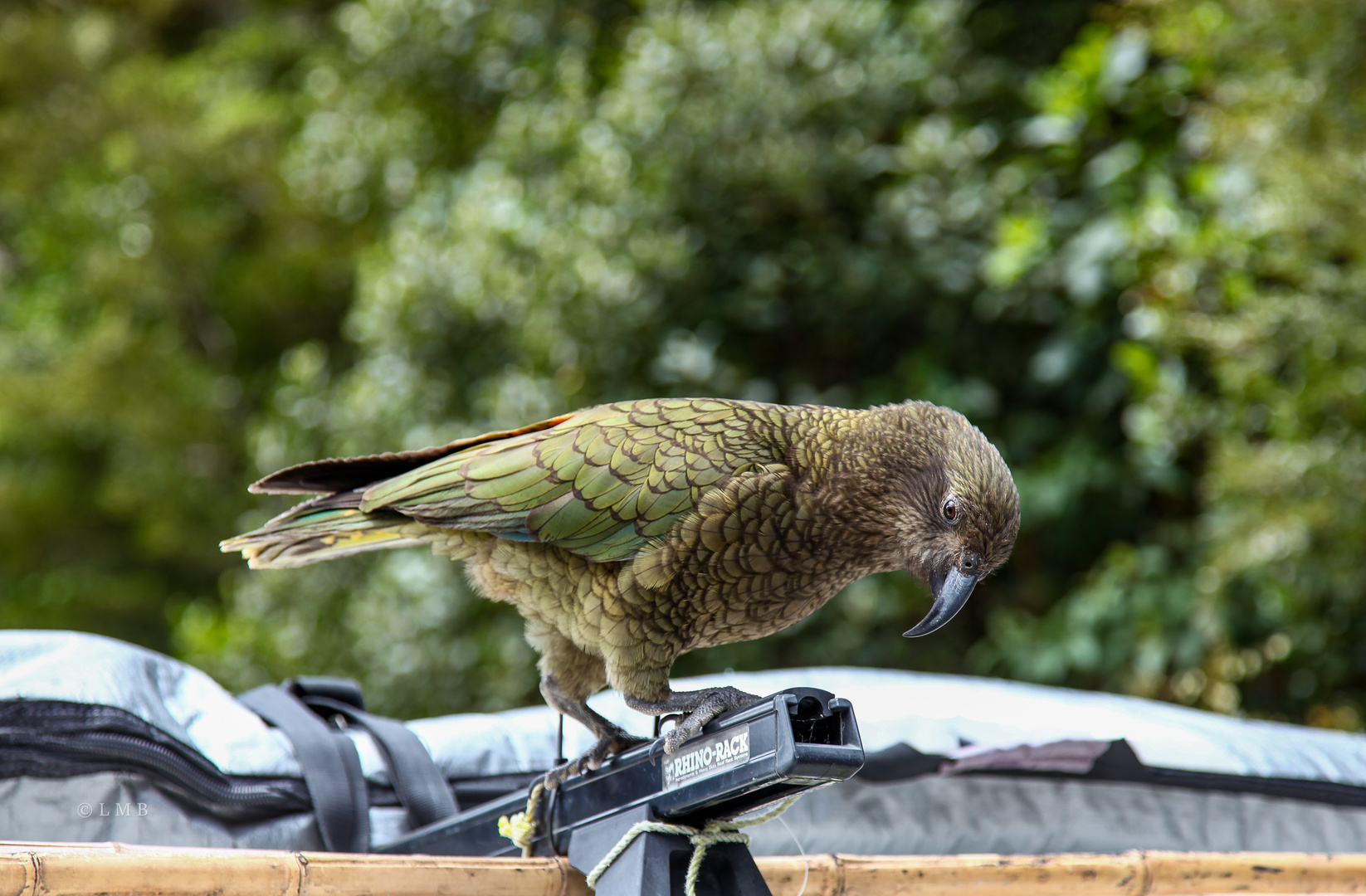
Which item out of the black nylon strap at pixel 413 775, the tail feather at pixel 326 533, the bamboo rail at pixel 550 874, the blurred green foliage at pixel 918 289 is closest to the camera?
the bamboo rail at pixel 550 874

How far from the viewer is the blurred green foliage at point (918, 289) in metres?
2.30

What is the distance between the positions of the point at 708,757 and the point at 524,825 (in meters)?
0.28

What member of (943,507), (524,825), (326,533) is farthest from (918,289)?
(524,825)

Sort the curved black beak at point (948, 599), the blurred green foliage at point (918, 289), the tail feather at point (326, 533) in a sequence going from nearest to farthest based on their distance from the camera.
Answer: the curved black beak at point (948, 599), the tail feather at point (326, 533), the blurred green foliage at point (918, 289)

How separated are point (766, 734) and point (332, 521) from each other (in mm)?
602

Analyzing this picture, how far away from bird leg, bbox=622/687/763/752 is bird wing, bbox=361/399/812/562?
0.15m

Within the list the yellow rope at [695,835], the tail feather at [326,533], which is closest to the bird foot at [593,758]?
the yellow rope at [695,835]

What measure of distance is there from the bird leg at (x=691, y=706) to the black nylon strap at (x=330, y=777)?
415mm

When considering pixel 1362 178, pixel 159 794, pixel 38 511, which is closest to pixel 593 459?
pixel 159 794

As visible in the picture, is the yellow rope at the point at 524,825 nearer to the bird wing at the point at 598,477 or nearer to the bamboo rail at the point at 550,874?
the bamboo rail at the point at 550,874

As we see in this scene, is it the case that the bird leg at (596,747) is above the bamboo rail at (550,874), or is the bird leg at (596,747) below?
above

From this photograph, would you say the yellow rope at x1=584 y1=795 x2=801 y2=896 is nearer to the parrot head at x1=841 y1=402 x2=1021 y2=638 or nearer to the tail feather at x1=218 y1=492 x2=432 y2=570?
the parrot head at x1=841 y1=402 x2=1021 y2=638

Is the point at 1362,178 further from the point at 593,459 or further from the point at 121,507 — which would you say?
the point at 121,507

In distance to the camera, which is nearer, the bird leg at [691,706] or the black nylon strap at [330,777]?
the bird leg at [691,706]
